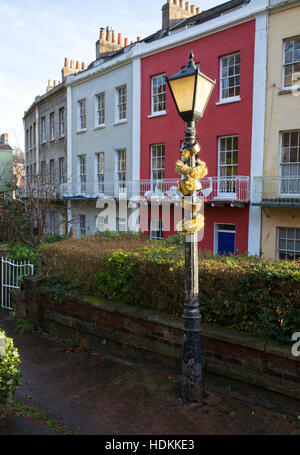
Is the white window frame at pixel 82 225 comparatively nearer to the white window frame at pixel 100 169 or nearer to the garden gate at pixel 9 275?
the white window frame at pixel 100 169

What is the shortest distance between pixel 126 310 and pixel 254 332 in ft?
6.84

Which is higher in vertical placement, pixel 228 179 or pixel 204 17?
pixel 204 17

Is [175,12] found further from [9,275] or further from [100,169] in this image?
[9,275]

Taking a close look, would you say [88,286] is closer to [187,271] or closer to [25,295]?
[25,295]

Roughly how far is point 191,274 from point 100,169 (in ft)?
63.1

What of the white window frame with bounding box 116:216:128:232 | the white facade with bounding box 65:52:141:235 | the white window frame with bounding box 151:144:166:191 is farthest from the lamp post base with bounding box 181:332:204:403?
the white window frame with bounding box 116:216:128:232

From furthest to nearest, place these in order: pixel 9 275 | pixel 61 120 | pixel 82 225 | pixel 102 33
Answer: pixel 61 120, pixel 102 33, pixel 82 225, pixel 9 275

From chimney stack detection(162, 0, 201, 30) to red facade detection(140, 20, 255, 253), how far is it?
2.76 m

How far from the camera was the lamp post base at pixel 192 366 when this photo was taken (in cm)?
446

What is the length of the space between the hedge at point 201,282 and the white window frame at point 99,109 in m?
16.4

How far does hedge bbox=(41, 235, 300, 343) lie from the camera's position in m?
4.54

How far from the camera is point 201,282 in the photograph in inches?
204

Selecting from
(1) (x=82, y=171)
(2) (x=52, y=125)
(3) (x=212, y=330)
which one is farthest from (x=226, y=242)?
(2) (x=52, y=125)

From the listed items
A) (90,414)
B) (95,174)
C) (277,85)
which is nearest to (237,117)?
(277,85)
